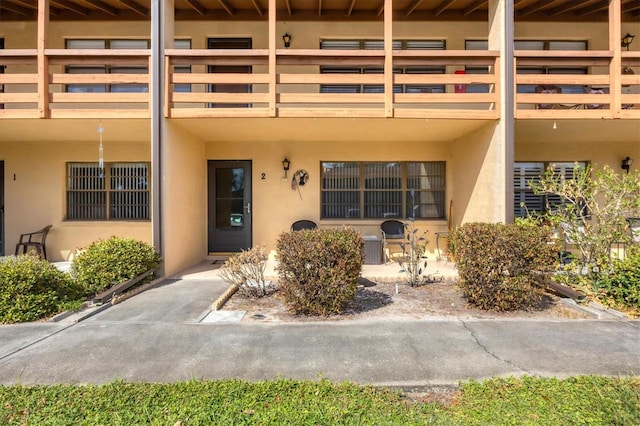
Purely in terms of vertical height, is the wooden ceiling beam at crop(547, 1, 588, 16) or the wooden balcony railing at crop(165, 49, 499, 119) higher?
the wooden ceiling beam at crop(547, 1, 588, 16)

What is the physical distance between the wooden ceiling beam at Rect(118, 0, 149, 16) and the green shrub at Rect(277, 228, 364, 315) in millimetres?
7312

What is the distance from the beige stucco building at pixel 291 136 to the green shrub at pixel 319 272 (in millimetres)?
3236

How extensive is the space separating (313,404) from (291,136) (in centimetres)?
659

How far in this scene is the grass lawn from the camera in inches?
91.0

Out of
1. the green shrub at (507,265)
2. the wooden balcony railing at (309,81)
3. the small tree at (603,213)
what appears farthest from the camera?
the wooden balcony railing at (309,81)

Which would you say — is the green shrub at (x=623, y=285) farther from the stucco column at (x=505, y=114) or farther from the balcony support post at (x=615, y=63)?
the balcony support post at (x=615, y=63)

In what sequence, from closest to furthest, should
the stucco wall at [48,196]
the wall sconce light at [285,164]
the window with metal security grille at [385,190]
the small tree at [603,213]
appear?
the small tree at [603,213]
the stucco wall at [48,196]
the wall sconce light at [285,164]
the window with metal security grille at [385,190]

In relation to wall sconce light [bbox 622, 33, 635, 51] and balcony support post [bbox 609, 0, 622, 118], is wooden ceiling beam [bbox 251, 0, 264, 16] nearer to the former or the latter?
balcony support post [bbox 609, 0, 622, 118]

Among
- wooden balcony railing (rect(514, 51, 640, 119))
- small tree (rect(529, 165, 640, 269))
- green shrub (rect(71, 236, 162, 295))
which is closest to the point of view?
small tree (rect(529, 165, 640, 269))

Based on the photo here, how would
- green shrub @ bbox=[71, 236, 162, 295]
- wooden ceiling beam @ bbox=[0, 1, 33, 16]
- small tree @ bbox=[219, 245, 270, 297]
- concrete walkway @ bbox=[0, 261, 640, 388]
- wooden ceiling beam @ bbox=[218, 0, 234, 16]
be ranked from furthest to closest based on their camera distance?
wooden ceiling beam @ bbox=[0, 1, 33, 16], wooden ceiling beam @ bbox=[218, 0, 234, 16], green shrub @ bbox=[71, 236, 162, 295], small tree @ bbox=[219, 245, 270, 297], concrete walkway @ bbox=[0, 261, 640, 388]

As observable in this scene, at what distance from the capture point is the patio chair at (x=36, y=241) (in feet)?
25.7

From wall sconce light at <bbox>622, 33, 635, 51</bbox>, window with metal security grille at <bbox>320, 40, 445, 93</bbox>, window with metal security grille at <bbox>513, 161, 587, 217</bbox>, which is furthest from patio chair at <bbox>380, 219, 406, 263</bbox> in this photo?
wall sconce light at <bbox>622, 33, 635, 51</bbox>

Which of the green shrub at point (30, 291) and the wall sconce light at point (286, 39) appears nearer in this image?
the green shrub at point (30, 291)

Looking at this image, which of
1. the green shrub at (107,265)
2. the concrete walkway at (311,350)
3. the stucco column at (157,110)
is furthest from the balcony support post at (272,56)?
the concrete walkway at (311,350)
